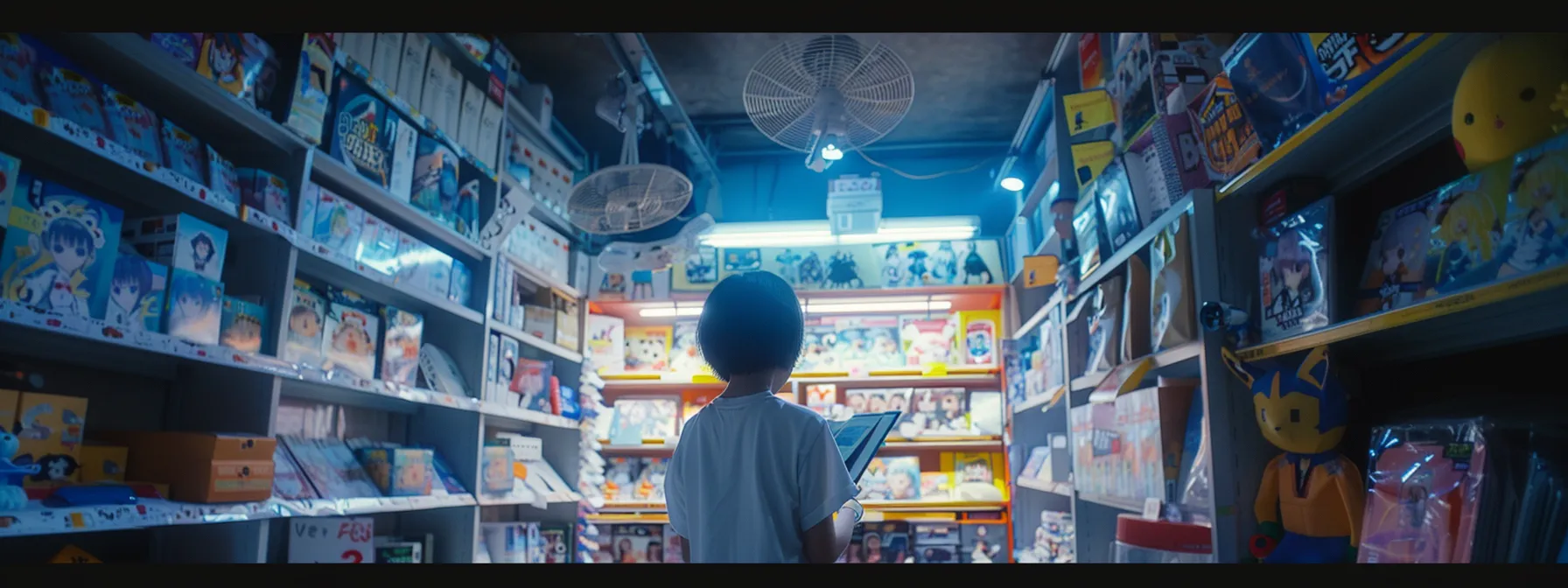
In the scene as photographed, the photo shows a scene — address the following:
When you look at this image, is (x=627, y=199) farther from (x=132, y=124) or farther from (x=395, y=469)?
(x=132, y=124)

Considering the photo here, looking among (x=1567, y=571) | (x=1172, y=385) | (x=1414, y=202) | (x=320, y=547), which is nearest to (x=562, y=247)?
(x=320, y=547)

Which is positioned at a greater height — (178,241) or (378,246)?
(378,246)

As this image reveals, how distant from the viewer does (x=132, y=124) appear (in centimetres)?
210

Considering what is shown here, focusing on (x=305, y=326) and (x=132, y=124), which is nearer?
(x=132, y=124)

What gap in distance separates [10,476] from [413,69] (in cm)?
210

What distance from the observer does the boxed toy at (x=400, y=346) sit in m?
3.24

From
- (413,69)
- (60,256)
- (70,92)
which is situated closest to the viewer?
(60,256)

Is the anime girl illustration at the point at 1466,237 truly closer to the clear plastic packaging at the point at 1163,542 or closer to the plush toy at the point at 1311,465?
the plush toy at the point at 1311,465

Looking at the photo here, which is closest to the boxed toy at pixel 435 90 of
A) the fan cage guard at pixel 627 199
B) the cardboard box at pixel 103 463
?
the fan cage guard at pixel 627 199

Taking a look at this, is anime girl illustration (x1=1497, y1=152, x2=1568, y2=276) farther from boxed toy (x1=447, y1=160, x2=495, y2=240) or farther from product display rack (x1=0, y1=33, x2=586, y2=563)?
boxed toy (x1=447, y1=160, x2=495, y2=240)

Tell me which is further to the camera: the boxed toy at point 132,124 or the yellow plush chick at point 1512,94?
the boxed toy at point 132,124

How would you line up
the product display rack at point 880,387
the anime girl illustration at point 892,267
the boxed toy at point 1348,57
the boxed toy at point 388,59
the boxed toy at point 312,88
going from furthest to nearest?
the anime girl illustration at point 892,267
the product display rack at point 880,387
the boxed toy at point 388,59
the boxed toy at point 312,88
the boxed toy at point 1348,57

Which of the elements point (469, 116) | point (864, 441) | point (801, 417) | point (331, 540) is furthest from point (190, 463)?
point (469, 116)

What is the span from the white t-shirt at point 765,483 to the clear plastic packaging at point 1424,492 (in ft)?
2.88
